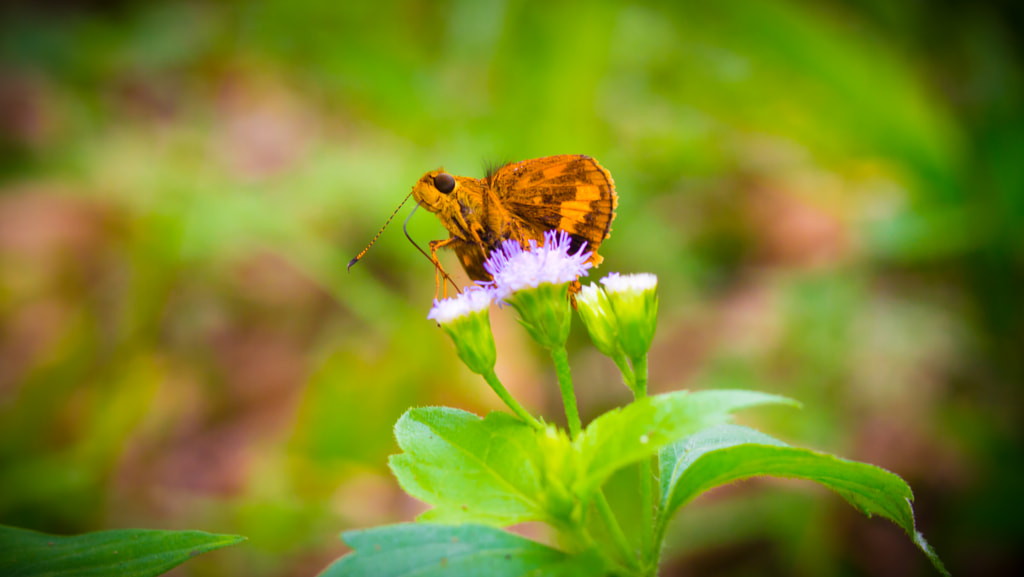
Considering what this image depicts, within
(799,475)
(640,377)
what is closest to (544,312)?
(640,377)

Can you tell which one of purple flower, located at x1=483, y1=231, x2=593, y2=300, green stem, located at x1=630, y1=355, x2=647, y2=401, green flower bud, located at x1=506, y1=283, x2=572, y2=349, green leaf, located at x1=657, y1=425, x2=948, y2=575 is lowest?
green leaf, located at x1=657, y1=425, x2=948, y2=575

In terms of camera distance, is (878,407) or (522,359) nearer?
(878,407)

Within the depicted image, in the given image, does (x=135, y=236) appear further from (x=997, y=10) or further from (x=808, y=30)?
(x=997, y=10)

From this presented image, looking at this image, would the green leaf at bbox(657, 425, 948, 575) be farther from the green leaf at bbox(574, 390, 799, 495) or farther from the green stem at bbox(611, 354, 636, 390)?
the green stem at bbox(611, 354, 636, 390)

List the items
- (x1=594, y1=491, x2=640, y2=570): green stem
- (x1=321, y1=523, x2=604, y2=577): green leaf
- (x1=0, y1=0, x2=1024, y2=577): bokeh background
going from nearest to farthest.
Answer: (x1=321, y1=523, x2=604, y2=577): green leaf
(x1=594, y1=491, x2=640, y2=570): green stem
(x1=0, y1=0, x2=1024, y2=577): bokeh background

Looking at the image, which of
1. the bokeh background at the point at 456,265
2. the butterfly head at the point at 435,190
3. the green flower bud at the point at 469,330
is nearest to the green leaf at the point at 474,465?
the green flower bud at the point at 469,330

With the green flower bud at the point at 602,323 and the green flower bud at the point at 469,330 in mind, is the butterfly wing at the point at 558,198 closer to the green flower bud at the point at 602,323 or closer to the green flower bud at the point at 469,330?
the green flower bud at the point at 602,323

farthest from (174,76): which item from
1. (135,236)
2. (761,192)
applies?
(761,192)

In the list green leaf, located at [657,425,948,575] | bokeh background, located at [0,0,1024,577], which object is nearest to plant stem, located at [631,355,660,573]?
green leaf, located at [657,425,948,575]
